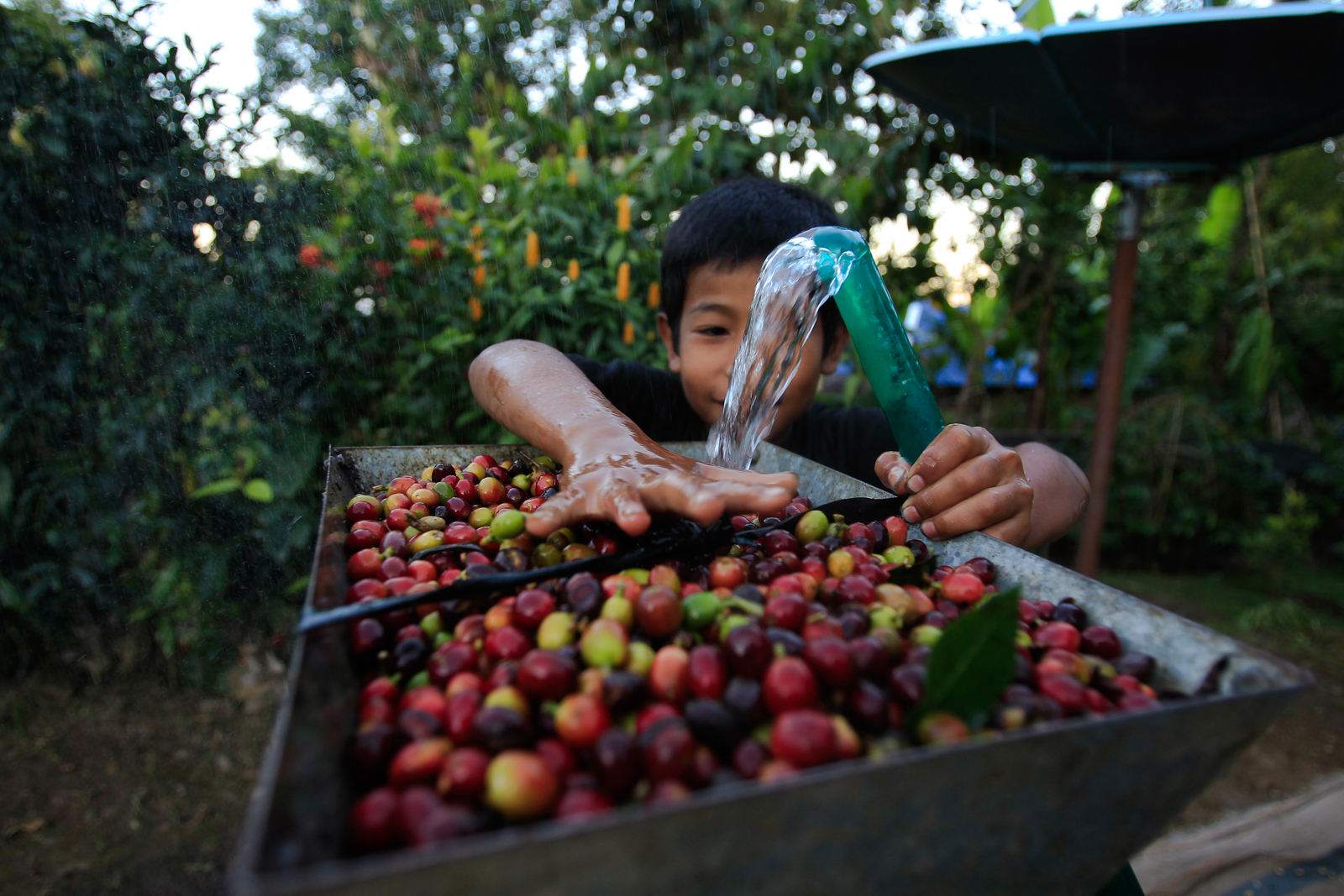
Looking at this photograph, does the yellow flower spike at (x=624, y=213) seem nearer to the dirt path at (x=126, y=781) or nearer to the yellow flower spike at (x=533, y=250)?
the yellow flower spike at (x=533, y=250)

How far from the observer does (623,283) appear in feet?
9.87

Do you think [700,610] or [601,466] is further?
[601,466]

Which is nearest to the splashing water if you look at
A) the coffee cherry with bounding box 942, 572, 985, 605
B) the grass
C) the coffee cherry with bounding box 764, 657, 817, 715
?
the coffee cherry with bounding box 942, 572, 985, 605

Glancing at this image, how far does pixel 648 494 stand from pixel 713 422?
56.2 inches

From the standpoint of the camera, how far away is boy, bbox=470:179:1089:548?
4.35ft

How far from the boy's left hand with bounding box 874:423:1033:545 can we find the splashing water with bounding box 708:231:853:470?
0.53 metres

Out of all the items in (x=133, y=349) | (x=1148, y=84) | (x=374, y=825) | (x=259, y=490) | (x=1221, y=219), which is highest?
(x=1221, y=219)

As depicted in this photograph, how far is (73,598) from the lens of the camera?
311 centimetres

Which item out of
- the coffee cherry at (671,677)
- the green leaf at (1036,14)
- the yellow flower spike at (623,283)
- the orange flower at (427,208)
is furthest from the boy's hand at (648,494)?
the green leaf at (1036,14)

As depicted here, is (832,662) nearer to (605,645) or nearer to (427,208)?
(605,645)

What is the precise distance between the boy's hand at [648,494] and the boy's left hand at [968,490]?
44cm

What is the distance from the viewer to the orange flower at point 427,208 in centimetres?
315

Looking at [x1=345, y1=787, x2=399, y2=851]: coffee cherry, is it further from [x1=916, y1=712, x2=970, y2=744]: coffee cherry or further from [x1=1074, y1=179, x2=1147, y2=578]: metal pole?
[x1=1074, y1=179, x2=1147, y2=578]: metal pole

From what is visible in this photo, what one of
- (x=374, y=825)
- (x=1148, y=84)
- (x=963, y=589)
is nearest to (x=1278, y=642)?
(x=1148, y=84)
